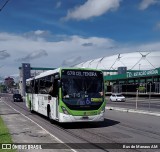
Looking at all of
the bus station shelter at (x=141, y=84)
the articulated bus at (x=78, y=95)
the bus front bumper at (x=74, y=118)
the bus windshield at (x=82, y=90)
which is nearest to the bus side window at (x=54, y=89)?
the articulated bus at (x=78, y=95)

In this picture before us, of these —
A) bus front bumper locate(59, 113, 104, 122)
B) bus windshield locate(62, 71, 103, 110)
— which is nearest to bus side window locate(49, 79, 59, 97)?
bus windshield locate(62, 71, 103, 110)

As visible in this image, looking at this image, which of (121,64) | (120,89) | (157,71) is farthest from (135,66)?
(157,71)

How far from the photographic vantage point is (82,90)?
1781 centimetres

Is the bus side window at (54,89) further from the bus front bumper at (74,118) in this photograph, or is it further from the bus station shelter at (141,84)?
the bus station shelter at (141,84)

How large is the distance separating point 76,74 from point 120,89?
76.2 metres

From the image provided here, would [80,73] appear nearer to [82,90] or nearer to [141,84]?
[82,90]

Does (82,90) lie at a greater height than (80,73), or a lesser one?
lesser

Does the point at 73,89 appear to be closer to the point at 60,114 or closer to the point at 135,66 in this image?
the point at 60,114

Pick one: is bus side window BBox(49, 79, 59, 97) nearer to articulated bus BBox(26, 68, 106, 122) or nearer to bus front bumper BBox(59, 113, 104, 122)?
articulated bus BBox(26, 68, 106, 122)

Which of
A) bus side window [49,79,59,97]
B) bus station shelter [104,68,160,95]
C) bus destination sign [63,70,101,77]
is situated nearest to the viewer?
bus destination sign [63,70,101,77]

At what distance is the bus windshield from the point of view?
1759 centimetres

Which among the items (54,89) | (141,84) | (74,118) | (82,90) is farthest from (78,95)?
(141,84)

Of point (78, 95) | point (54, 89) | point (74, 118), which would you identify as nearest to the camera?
point (74, 118)

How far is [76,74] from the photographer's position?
18125 mm
